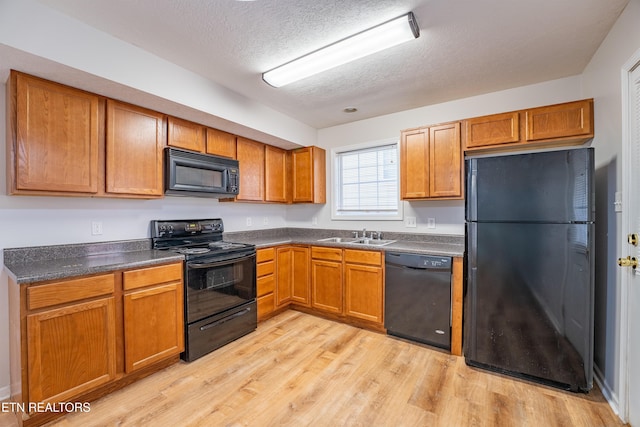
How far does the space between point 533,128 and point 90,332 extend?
147 inches

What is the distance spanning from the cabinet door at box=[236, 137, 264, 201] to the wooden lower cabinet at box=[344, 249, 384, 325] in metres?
1.34

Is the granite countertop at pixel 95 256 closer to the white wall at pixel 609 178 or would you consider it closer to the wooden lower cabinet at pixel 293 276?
the wooden lower cabinet at pixel 293 276

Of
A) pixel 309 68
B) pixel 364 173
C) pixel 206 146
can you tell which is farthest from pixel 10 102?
pixel 364 173

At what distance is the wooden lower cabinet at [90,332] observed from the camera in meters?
1.59

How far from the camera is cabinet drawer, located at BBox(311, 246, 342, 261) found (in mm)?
3146

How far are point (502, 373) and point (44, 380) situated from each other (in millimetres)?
3116

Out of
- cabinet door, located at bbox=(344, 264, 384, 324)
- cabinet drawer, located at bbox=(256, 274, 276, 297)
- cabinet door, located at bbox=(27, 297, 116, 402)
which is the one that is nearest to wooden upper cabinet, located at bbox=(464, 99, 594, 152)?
cabinet door, located at bbox=(344, 264, 384, 324)

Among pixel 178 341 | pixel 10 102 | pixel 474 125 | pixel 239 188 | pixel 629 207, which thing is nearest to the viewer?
pixel 629 207

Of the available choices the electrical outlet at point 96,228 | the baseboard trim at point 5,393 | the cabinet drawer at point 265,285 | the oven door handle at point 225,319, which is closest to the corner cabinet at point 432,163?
the cabinet drawer at point 265,285

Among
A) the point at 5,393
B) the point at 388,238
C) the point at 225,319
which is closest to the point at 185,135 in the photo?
the point at 225,319

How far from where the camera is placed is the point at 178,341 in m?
2.29

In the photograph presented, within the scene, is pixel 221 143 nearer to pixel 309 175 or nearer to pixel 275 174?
pixel 275 174

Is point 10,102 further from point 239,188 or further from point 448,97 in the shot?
point 448,97

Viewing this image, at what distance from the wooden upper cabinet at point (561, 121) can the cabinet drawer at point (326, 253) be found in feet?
6.91
